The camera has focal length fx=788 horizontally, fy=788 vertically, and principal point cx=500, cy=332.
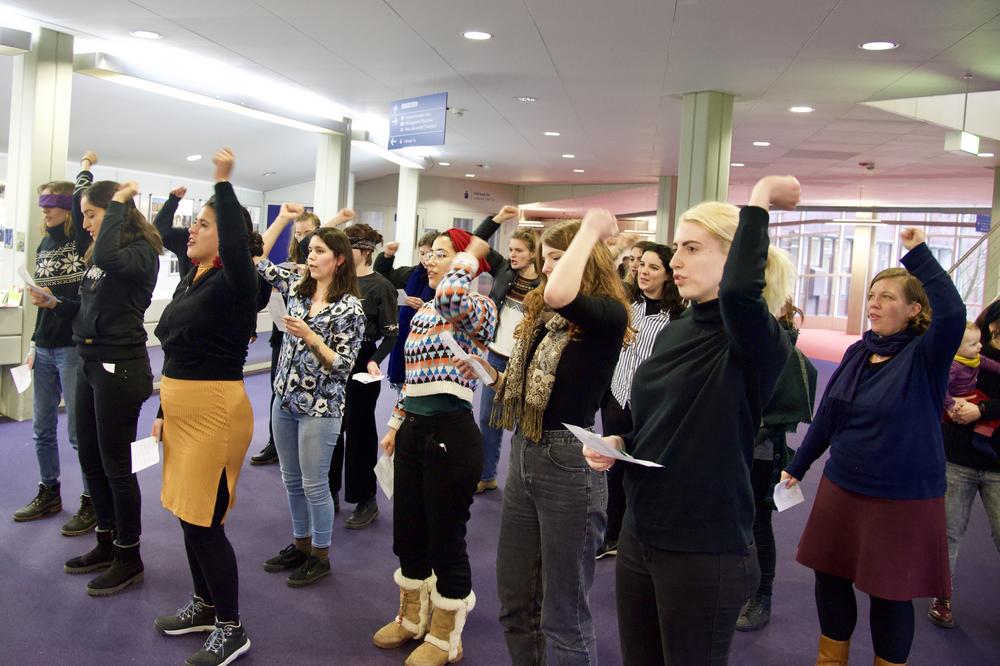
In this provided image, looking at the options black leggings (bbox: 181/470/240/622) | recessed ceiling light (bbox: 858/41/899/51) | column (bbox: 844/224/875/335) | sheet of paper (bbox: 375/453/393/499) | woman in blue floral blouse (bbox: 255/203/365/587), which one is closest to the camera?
black leggings (bbox: 181/470/240/622)

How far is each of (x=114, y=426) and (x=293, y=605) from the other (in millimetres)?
1093

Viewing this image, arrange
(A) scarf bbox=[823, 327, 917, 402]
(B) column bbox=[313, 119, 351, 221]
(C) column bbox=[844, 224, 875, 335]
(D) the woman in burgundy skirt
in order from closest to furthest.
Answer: (D) the woman in burgundy skirt, (A) scarf bbox=[823, 327, 917, 402], (B) column bbox=[313, 119, 351, 221], (C) column bbox=[844, 224, 875, 335]

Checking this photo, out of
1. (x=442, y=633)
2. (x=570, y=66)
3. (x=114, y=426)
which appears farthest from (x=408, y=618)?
(x=570, y=66)

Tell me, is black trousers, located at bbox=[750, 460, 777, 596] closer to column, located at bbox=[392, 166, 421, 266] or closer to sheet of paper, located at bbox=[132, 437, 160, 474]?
sheet of paper, located at bbox=[132, 437, 160, 474]

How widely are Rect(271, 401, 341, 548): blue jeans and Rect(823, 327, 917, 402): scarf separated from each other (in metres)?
2.10

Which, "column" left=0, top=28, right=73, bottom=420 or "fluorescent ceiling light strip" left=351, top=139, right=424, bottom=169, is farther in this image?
"fluorescent ceiling light strip" left=351, top=139, right=424, bottom=169

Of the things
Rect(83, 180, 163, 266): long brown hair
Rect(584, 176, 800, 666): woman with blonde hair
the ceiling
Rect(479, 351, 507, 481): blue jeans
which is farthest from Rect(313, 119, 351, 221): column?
Rect(584, 176, 800, 666): woman with blonde hair

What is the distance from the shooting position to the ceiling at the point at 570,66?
551 cm

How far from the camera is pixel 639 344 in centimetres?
374

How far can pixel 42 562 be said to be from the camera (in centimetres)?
374

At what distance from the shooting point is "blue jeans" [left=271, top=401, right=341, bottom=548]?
3516 millimetres

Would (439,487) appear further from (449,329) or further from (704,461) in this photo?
(704,461)

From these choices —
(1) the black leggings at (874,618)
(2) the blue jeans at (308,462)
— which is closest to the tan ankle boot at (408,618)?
(2) the blue jeans at (308,462)

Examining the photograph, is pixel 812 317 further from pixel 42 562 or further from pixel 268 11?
pixel 42 562
